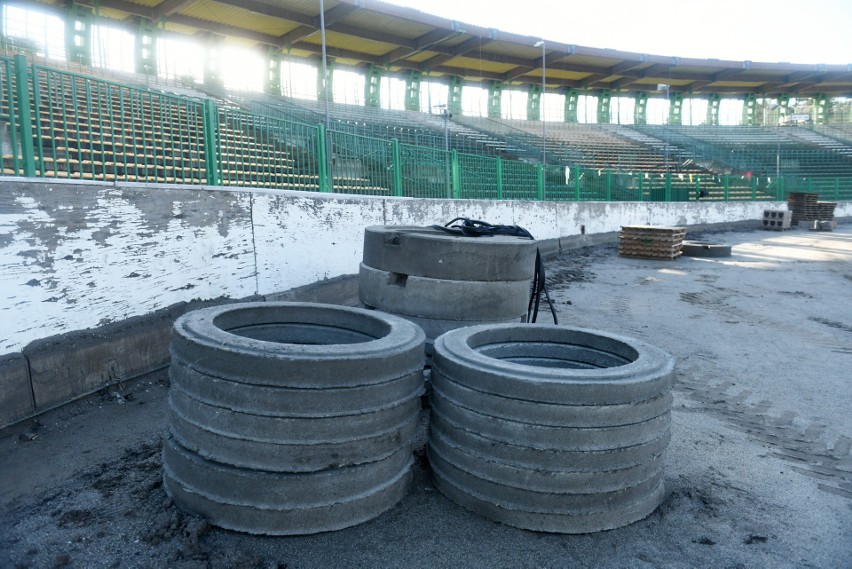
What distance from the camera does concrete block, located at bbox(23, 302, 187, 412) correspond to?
4516mm

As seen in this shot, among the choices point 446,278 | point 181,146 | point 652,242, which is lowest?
point 652,242

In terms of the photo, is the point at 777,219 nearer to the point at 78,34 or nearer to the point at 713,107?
the point at 713,107

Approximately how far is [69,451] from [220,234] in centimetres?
306

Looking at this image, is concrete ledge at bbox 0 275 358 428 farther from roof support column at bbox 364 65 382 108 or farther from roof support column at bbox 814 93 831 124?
roof support column at bbox 814 93 831 124

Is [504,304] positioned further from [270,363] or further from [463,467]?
[270,363]

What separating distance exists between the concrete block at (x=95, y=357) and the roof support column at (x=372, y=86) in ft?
108

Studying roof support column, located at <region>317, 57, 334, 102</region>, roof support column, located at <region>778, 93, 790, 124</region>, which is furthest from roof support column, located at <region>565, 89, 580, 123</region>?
roof support column, located at <region>317, 57, 334, 102</region>

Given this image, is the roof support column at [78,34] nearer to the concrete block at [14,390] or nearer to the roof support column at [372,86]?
the roof support column at [372,86]

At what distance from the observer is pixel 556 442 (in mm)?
3137

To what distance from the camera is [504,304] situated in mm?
5098

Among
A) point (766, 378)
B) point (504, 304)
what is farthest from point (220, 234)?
point (766, 378)

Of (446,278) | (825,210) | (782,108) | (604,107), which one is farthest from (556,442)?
(782,108)

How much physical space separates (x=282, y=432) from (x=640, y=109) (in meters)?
50.8

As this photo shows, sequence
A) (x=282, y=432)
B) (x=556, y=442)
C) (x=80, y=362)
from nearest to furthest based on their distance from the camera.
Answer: (x=282, y=432)
(x=556, y=442)
(x=80, y=362)
